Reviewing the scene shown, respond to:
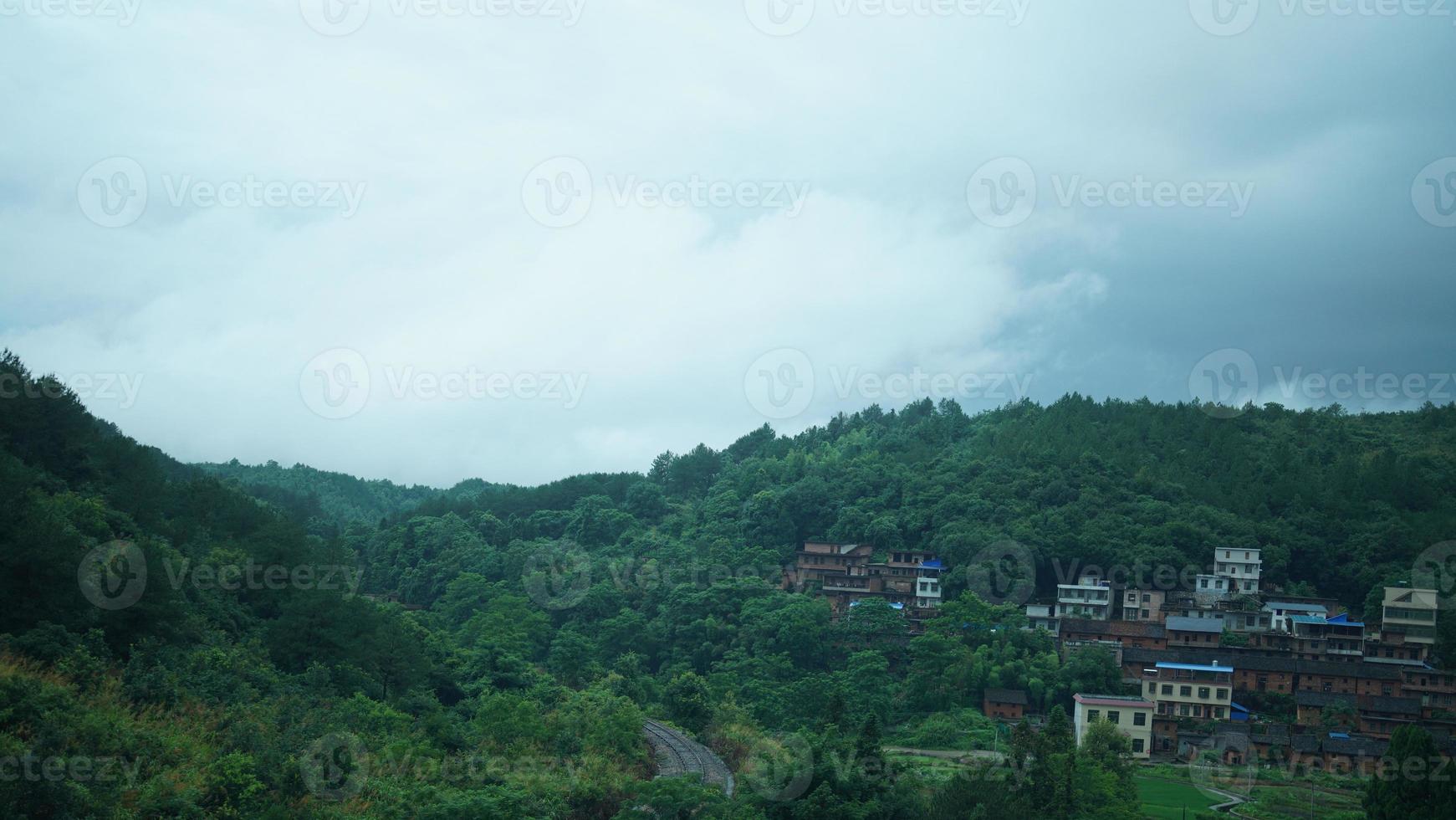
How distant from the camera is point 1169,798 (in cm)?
2858

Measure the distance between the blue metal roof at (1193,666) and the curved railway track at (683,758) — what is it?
1803 centimetres

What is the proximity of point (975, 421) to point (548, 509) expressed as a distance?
1190 inches

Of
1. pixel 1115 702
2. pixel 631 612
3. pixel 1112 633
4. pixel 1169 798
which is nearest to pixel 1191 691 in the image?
pixel 1115 702

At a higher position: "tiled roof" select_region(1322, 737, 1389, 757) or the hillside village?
the hillside village

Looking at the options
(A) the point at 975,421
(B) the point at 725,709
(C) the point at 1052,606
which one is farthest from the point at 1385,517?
(B) the point at 725,709

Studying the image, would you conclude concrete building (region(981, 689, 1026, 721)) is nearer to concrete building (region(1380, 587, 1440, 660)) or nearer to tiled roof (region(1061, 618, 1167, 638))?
tiled roof (region(1061, 618, 1167, 638))

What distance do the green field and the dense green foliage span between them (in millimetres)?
1267

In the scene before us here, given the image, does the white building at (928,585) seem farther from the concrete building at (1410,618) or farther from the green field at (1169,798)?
the concrete building at (1410,618)

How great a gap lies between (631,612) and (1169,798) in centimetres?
2335

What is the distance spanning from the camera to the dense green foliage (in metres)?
18.0

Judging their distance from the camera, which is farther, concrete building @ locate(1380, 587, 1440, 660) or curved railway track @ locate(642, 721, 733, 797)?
concrete building @ locate(1380, 587, 1440, 660)

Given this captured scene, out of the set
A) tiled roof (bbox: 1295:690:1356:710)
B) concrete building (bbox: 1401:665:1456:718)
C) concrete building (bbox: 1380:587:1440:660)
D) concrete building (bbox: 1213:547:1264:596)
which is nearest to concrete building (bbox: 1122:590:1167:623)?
concrete building (bbox: 1213:547:1264:596)

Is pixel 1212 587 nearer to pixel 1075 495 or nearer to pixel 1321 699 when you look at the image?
pixel 1075 495

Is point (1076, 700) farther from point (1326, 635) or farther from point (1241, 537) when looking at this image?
A: point (1241, 537)
